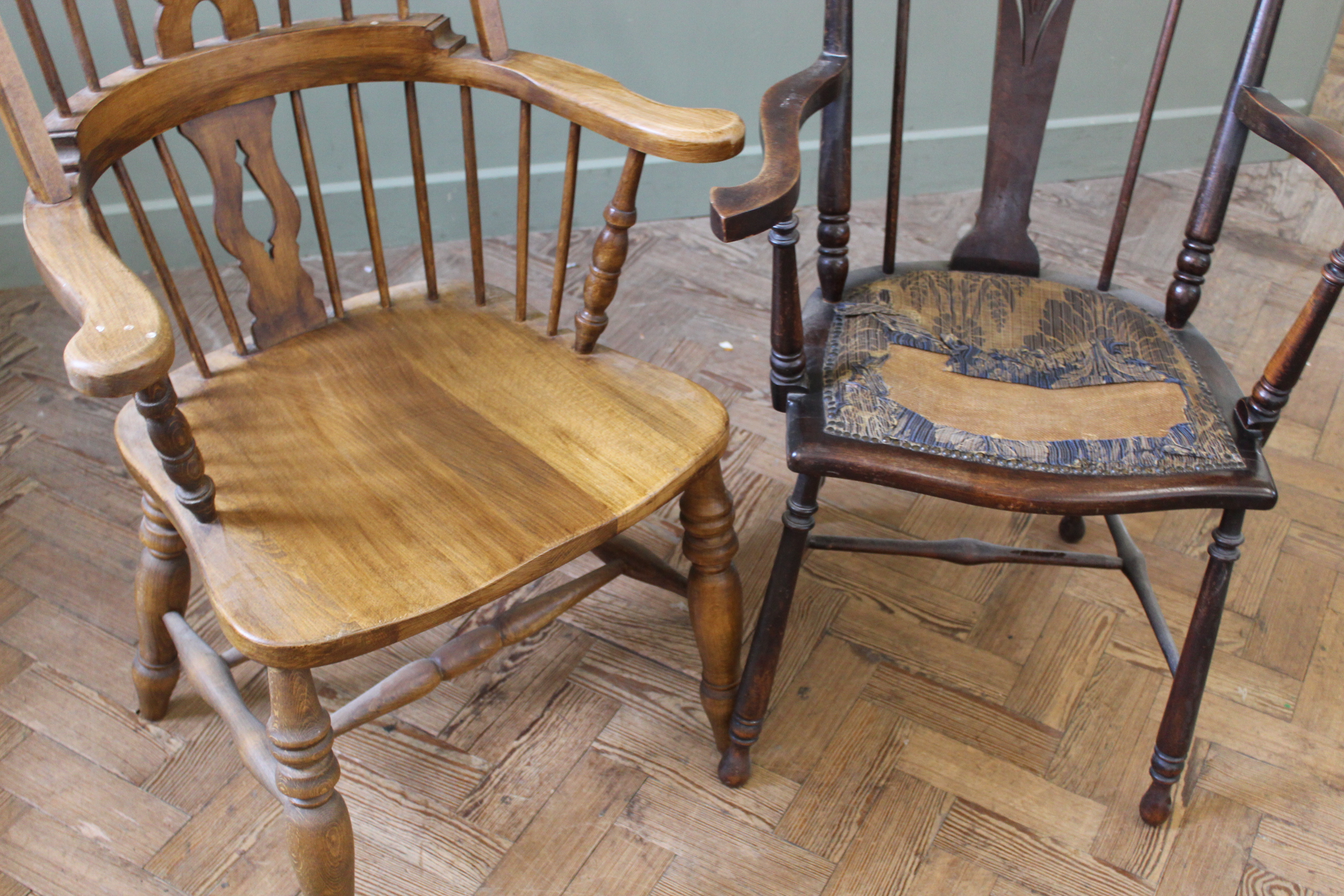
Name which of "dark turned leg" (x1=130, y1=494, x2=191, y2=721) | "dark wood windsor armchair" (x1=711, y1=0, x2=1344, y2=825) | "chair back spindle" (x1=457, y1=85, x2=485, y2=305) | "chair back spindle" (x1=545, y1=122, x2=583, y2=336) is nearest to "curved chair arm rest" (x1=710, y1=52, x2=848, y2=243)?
"dark wood windsor armchair" (x1=711, y1=0, x2=1344, y2=825)

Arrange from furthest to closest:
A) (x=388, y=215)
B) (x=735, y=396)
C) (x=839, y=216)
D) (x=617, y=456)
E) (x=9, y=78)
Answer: (x=388, y=215), (x=735, y=396), (x=839, y=216), (x=617, y=456), (x=9, y=78)

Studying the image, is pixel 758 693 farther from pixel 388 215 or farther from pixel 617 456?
pixel 388 215

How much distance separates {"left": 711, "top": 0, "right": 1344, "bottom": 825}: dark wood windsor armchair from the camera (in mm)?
1119

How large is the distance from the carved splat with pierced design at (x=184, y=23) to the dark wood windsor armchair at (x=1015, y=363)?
583 millimetres

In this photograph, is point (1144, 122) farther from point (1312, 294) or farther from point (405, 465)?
point (405, 465)

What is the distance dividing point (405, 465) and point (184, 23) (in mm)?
514

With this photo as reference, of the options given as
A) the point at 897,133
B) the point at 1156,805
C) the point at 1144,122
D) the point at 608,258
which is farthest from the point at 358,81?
the point at 1156,805

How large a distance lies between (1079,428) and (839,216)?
0.38m

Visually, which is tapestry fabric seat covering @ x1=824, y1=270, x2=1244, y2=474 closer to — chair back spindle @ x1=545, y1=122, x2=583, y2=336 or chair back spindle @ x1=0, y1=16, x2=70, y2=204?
chair back spindle @ x1=545, y1=122, x2=583, y2=336

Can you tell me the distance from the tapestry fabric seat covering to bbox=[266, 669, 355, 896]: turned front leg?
0.59 meters

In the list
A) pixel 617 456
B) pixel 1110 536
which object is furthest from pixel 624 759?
pixel 1110 536

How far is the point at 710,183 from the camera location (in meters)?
2.47

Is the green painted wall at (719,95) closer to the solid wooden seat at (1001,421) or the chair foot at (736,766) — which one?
the solid wooden seat at (1001,421)

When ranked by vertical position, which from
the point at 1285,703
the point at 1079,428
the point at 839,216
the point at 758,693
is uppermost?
the point at 839,216
